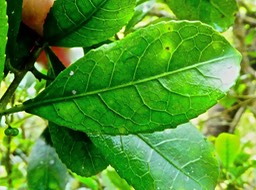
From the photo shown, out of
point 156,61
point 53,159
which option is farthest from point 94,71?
point 53,159

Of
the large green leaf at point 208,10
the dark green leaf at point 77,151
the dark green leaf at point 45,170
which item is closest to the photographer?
the dark green leaf at point 77,151

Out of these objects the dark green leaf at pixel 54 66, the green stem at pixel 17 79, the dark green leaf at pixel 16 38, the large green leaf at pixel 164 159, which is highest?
the dark green leaf at pixel 16 38

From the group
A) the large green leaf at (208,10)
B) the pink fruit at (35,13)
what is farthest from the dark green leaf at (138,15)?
the pink fruit at (35,13)

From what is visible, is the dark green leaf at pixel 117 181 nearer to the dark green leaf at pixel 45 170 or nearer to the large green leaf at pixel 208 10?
the dark green leaf at pixel 45 170

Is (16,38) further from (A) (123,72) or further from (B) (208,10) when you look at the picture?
(B) (208,10)

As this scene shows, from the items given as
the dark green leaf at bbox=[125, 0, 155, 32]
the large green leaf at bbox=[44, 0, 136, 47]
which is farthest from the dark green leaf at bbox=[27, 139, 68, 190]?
the large green leaf at bbox=[44, 0, 136, 47]

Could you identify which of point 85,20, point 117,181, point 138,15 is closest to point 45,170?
point 117,181
